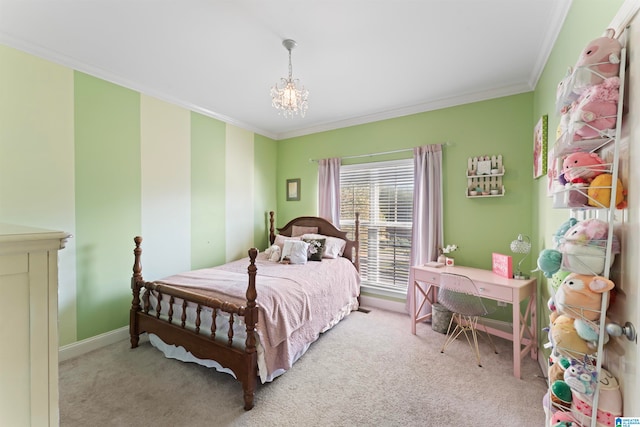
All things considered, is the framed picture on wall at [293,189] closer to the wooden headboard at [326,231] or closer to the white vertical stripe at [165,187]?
the wooden headboard at [326,231]

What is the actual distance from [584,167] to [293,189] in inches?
150

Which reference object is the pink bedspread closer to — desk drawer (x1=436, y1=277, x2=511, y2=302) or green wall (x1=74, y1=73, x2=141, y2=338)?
green wall (x1=74, y1=73, x2=141, y2=338)

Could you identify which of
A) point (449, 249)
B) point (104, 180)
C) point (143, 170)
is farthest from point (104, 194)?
point (449, 249)

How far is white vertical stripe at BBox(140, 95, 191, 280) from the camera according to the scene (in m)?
2.92

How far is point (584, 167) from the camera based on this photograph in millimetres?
968

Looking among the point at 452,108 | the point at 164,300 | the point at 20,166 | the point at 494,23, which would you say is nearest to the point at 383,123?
the point at 452,108

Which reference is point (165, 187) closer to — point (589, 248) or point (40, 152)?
point (40, 152)

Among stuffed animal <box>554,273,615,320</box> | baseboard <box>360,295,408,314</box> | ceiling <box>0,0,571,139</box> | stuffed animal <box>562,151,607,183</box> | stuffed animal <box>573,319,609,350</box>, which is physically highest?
ceiling <box>0,0,571,139</box>

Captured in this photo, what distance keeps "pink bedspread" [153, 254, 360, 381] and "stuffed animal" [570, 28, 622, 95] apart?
214 cm

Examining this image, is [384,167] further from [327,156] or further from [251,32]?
[251,32]

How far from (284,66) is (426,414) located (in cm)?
305

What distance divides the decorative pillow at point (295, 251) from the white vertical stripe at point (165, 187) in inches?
48.6

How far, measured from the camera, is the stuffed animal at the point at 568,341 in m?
1.00

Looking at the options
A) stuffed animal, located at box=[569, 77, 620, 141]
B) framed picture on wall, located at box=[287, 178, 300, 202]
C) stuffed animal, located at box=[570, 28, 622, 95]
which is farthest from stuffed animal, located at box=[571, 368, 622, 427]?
framed picture on wall, located at box=[287, 178, 300, 202]
